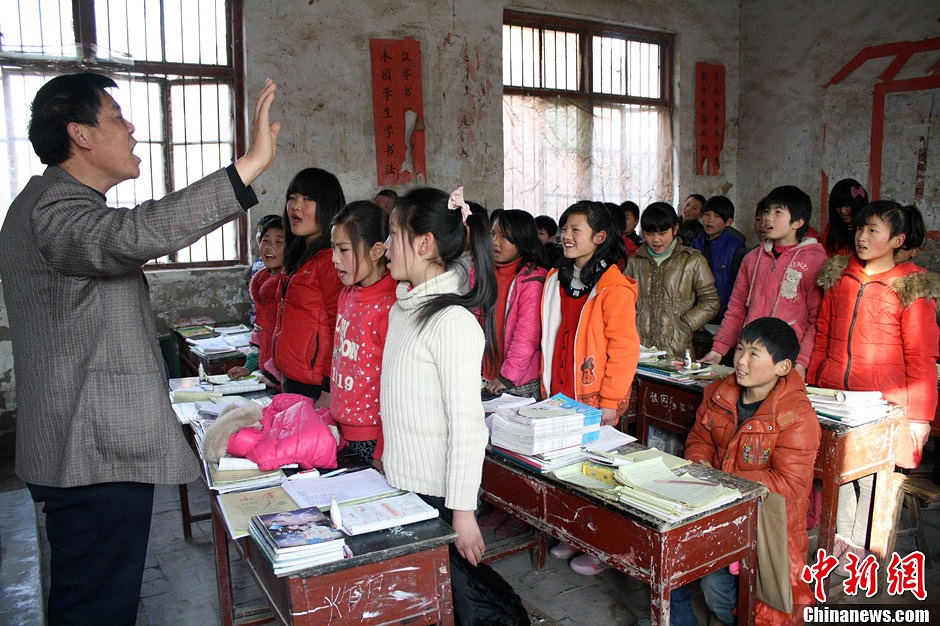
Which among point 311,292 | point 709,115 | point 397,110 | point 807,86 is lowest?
point 311,292

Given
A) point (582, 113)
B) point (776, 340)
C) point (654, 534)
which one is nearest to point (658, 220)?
point (776, 340)

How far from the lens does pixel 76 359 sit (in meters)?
1.63

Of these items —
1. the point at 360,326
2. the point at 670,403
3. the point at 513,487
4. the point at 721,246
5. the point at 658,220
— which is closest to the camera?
the point at 360,326

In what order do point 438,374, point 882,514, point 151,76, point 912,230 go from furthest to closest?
point 151,76, point 912,230, point 882,514, point 438,374

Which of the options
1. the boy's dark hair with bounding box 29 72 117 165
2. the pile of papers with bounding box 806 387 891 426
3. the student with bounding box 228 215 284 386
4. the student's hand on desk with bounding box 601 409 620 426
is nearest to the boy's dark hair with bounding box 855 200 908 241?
the pile of papers with bounding box 806 387 891 426

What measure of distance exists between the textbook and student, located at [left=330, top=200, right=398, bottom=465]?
0.33 metres

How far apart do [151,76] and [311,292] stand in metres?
3.37

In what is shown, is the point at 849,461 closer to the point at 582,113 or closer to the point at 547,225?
the point at 547,225

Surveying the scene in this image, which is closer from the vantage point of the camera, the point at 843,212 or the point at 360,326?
the point at 360,326

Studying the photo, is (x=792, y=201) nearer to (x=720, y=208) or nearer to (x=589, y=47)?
(x=720, y=208)

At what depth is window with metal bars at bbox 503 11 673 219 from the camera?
21.6 ft

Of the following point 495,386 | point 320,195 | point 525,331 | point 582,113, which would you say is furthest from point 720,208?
point 320,195

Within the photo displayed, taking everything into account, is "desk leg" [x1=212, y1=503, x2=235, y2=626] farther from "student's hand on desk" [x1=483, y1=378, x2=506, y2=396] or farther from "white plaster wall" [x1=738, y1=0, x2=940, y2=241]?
"white plaster wall" [x1=738, y1=0, x2=940, y2=241]

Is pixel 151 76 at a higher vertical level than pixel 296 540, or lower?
higher
